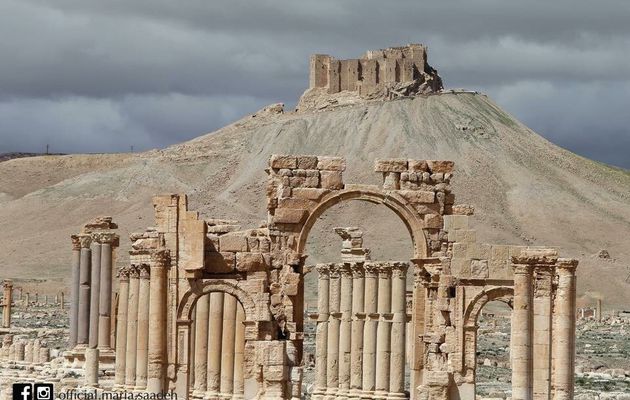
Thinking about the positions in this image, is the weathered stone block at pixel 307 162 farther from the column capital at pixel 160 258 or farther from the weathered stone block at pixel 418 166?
the column capital at pixel 160 258

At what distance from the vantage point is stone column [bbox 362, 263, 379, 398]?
43531 mm

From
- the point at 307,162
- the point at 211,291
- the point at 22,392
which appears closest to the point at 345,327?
the point at 307,162

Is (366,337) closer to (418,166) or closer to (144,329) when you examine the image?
(418,166)

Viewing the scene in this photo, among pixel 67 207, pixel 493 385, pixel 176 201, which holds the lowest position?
pixel 493 385

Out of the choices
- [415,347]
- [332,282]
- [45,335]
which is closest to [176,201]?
[415,347]

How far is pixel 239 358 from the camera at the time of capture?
3975 cm

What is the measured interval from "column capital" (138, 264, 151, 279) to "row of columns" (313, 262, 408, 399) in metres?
7.31

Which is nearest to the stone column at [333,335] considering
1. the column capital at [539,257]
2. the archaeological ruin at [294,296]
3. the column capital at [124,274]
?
the archaeological ruin at [294,296]

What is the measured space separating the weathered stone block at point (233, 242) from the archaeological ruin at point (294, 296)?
2cm

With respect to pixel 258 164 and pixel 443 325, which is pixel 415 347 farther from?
pixel 258 164

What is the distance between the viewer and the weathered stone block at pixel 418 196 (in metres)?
39.0

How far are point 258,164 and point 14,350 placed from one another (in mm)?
110566

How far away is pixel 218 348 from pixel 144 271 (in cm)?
361

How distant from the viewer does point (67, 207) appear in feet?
552
